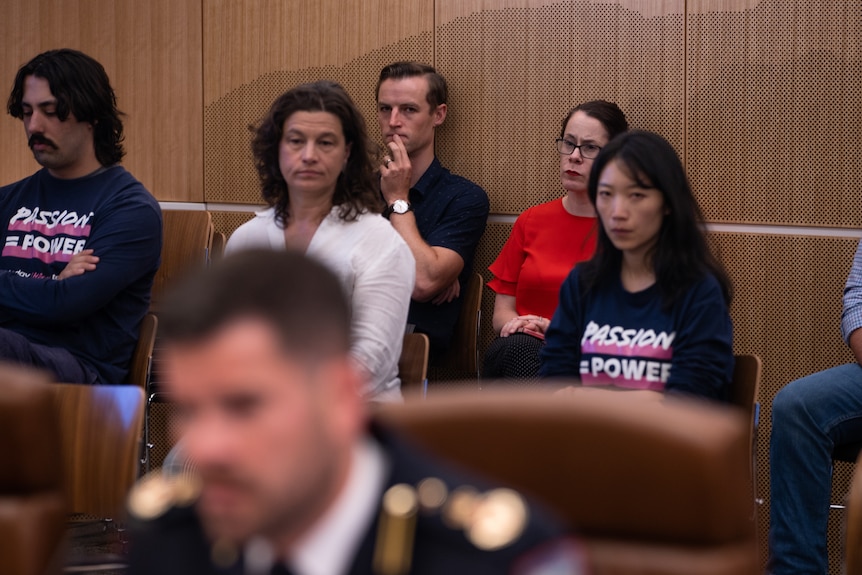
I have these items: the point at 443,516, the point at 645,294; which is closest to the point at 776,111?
the point at 645,294

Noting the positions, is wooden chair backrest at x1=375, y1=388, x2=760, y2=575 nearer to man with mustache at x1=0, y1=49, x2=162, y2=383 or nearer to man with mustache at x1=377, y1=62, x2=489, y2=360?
man with mustache at x1=0, y1=49, x2=162, y2=383

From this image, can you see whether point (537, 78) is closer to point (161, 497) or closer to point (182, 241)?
point (182, 241)

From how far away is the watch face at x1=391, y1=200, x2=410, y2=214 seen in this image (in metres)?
3.87

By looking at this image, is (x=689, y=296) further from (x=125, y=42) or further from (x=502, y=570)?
(x=125, y=42)

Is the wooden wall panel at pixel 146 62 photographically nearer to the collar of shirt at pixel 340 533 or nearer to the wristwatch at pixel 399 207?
the wristwatch at pixel 399 207

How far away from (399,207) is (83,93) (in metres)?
1.11

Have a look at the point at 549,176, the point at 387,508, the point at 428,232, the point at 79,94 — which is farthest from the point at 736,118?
the point at 387,508

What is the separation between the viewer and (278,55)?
4598 mm

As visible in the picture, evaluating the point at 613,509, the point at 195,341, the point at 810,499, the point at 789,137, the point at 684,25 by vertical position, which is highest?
the point at 684,25

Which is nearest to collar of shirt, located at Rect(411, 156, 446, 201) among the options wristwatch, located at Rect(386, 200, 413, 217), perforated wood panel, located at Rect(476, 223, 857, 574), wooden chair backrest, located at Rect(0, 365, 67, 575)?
wristwatch, located at Rect(386, 200, 413, 217)

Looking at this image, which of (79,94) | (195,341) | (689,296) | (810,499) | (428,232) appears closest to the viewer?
(195,341)

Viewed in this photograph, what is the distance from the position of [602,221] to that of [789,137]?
1.17 m

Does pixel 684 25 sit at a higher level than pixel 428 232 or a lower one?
higher

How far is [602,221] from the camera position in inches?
111
